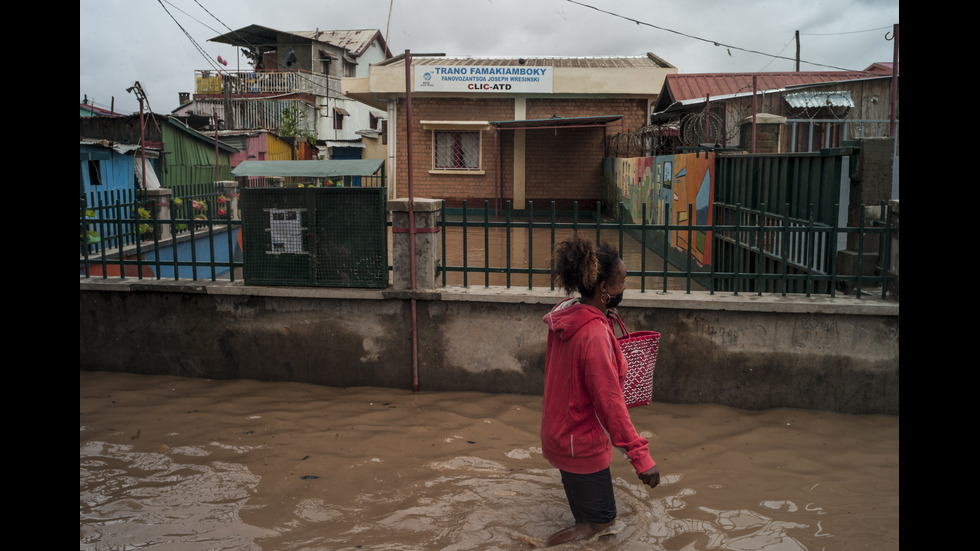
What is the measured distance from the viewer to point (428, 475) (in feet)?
15.0

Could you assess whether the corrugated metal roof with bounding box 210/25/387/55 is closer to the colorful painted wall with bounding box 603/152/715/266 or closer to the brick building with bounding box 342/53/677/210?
the brick building with bounding box 342/53/677/210

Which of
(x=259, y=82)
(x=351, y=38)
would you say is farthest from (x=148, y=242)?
(x=351, y=38)

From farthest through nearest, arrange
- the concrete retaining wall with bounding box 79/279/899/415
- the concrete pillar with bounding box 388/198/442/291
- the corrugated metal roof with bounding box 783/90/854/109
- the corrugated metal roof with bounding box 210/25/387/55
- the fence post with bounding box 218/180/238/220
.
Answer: the corrugated metal roof with bounding box 210/25/387/55, the corrugated metal roof with bounding box 783/90/854/109, the fence post with bounding box 218/180/238/220, the concrete pillar with bounding box 388/198/442/291, the concrete retaining wall with bounding box 79/279/899/415

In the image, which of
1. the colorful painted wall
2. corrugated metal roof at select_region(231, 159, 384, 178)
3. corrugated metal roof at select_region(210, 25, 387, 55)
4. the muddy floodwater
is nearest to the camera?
the muddy floodwater

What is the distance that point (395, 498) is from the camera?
4234 mm

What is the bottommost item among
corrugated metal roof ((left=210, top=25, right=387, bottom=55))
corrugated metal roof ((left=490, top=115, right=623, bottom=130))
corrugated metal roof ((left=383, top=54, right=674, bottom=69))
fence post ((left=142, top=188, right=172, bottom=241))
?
fence post ((left=142, top=188, right=172, bottom=241))

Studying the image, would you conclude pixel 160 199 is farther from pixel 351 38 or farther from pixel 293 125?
pixel 351 38

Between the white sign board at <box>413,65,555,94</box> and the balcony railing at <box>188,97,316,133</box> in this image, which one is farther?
the balcony railing at <box>188,97,316,133</box>

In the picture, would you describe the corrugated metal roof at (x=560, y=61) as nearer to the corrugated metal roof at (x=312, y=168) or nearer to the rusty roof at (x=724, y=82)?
the rusty roof at (x=724, y=82)

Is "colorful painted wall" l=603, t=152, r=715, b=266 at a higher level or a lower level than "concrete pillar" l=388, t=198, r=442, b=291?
higher

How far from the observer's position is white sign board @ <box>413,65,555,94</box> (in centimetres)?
2138

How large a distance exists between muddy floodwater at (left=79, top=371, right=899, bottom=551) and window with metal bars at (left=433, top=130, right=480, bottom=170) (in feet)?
55.1

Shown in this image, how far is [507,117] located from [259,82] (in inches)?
829

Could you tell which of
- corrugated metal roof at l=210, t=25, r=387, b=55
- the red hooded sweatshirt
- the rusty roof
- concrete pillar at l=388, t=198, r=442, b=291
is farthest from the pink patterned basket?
corrugated metal roof at l=210, t=25, r=387, b=55
